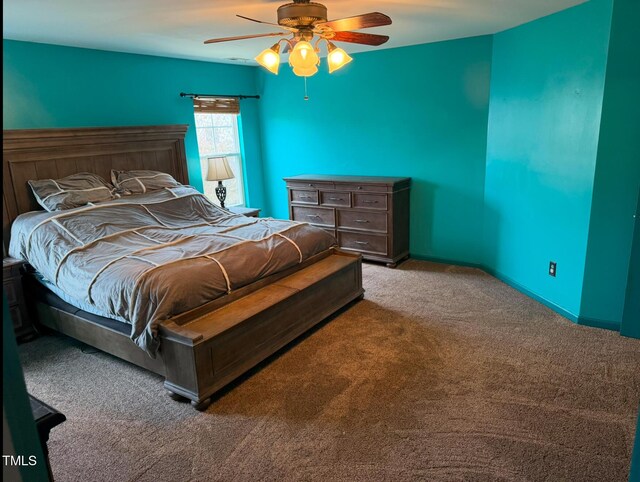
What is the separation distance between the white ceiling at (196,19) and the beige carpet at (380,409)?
2265 mm

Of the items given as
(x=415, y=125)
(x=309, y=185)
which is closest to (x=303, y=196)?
(x=309, y=185)

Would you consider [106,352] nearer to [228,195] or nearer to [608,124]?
[228,195]

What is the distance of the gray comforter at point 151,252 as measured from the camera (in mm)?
2559

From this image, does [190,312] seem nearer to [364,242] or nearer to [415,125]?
[364,242]

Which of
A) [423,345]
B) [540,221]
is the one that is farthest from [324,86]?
[423,345]

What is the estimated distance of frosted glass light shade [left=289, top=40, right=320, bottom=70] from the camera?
2.56 m

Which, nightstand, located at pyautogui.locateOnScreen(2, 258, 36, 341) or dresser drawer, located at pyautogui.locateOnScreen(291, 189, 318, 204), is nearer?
nightstand, located at pyautogui.locateOnScreen(2, 258, 36, 341)

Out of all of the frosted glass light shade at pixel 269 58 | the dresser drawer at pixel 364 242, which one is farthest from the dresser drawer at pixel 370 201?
the frosted glass light shade at pixel 269 58

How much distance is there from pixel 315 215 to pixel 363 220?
635 millimetres

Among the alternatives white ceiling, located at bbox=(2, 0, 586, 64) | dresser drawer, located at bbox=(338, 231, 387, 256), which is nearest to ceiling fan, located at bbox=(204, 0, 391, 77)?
white ceiling, located at bbox=(2, 0, 586, 64)

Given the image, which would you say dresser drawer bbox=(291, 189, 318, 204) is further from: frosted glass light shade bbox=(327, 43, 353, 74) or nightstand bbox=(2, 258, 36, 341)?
nightstand bbox=(2, 258, 36, 341)

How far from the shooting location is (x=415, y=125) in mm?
4738

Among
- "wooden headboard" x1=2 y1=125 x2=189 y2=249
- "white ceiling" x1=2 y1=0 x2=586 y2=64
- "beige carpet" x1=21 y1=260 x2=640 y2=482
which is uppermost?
"white ceiling" x1=2 y1=0 x2=586 y2=64

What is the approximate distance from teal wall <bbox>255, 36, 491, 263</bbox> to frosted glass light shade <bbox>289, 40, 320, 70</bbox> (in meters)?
2.29
